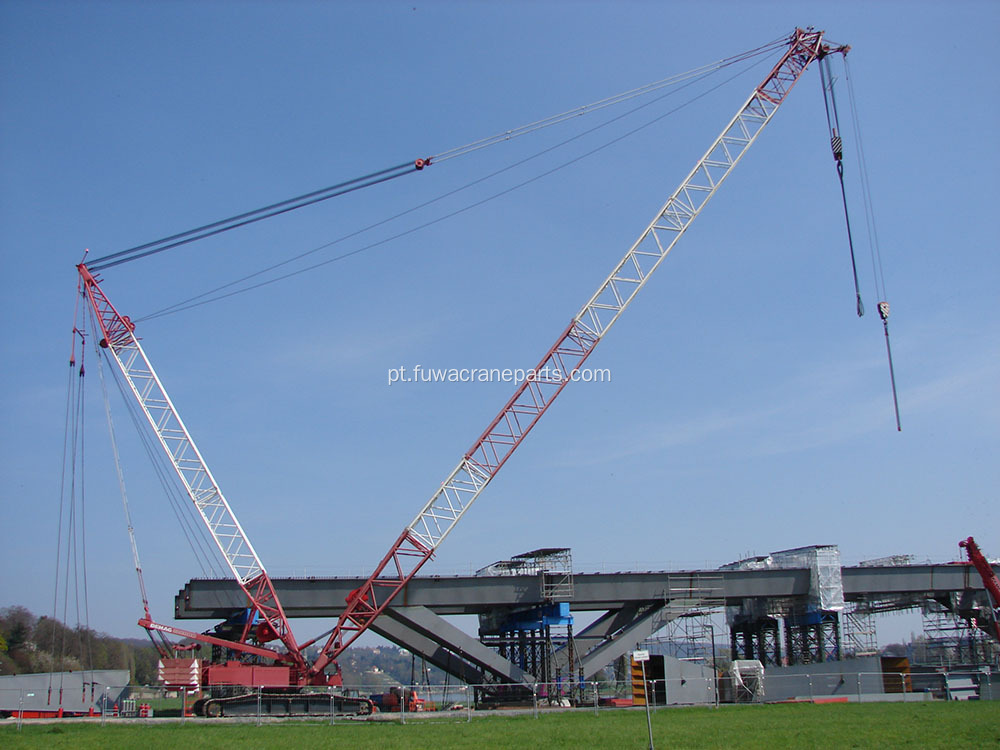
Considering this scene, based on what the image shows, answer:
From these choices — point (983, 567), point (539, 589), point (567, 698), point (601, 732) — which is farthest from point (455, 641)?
point (983, 567)

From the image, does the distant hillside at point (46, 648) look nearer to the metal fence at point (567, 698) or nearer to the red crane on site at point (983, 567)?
the metal fence at point (567, 698)

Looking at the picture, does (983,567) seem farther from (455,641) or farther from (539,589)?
(455,641)

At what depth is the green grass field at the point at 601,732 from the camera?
90.5 feet

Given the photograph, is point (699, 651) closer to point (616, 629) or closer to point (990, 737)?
point (616, 629)

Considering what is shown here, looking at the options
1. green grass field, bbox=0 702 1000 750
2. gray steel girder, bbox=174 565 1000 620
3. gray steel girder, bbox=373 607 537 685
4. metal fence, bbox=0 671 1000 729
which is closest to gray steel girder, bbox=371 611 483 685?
gray steel girder, bbox=373 607 537 685

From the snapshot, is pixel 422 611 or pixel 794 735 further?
pixel 422 611

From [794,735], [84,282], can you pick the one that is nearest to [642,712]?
[794,735]

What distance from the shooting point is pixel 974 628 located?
71.9 metres

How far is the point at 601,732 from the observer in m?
31.3

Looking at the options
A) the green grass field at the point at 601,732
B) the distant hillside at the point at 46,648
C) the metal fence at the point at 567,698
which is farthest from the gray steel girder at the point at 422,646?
the distant hillside at the point at 46,648

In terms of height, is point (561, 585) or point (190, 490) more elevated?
point (190, 490)

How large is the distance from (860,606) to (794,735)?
5123cm

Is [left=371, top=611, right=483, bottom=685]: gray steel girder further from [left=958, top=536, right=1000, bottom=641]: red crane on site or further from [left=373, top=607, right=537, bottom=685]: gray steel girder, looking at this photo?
[left=958, top=536, right=1000, bottom=641]: red crane on site

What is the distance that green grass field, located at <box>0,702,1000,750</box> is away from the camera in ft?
90.5
